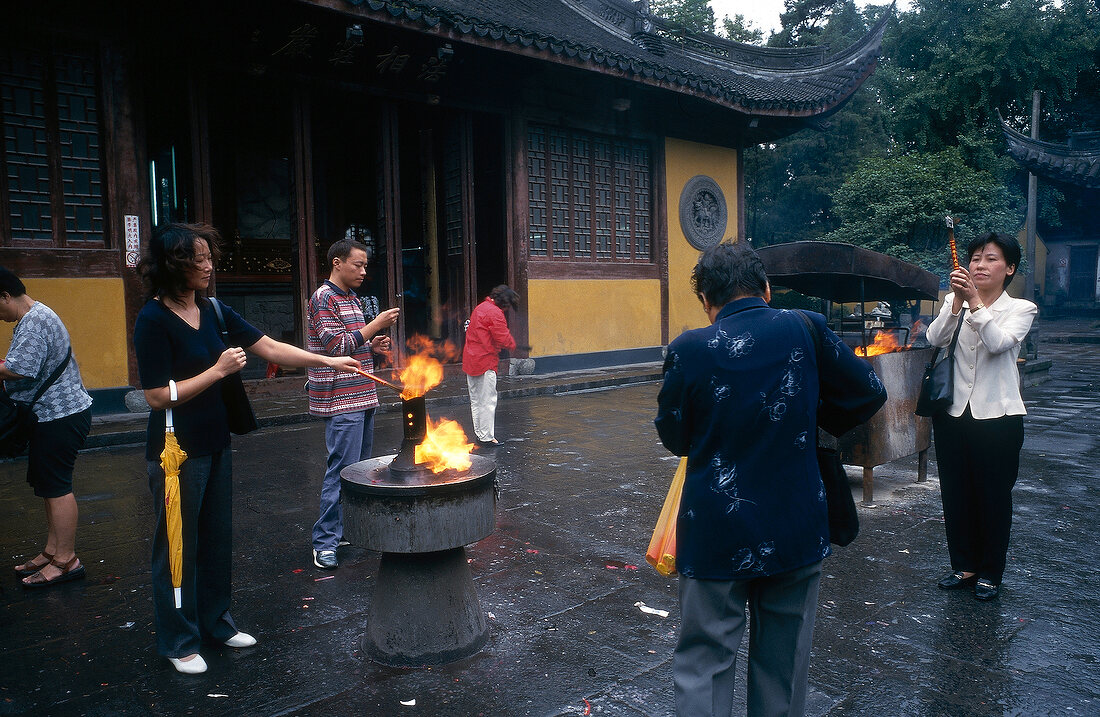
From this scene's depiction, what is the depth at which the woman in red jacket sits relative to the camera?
24.8 feet

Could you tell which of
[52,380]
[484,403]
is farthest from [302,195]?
[52,380]

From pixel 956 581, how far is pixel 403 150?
13.0 metres

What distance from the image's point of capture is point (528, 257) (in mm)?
12438

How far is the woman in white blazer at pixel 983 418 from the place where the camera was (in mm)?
3576

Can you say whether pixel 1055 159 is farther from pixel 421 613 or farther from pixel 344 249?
pixel 421 613

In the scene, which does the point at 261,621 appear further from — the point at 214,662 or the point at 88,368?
the point at 88,368

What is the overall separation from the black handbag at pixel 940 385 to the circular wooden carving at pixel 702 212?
11378 millimetres

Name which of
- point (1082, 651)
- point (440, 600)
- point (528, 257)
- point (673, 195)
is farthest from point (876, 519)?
point (673, 195)

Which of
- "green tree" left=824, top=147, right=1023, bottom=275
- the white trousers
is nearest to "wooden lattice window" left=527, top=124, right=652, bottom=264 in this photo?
the white trousers

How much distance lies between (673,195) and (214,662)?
43.2 feet

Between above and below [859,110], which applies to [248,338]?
below

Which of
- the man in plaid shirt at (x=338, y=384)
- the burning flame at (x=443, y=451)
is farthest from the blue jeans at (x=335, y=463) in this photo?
the burning flame at (x=443, y=451)

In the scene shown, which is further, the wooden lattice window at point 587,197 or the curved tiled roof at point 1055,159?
the curved tiled roof at point 1055,159

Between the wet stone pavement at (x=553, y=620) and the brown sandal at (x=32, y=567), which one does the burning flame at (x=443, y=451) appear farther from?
the brown sandal at (x=32, y=567)
